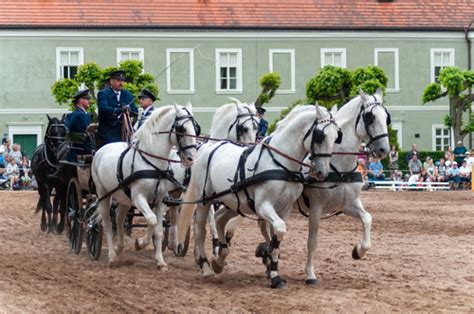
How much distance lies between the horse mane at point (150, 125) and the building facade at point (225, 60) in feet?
116

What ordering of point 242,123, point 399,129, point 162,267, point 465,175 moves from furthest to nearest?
1. point 399,129
2. point 465,175
3. point 242,123
4. point 162,267

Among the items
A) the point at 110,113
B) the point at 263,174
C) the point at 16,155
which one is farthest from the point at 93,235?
the point at 16,155

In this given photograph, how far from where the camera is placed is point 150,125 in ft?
49.5

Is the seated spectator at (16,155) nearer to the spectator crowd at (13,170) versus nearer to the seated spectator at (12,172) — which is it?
the spectator crowd at (13,170)

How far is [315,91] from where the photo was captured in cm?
4709

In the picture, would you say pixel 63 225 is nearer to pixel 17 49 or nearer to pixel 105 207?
pixel 105 207

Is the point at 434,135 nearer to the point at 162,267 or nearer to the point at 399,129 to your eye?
the point at 399,129

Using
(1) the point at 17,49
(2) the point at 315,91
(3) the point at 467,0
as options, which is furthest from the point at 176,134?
(3) the point at 467,0

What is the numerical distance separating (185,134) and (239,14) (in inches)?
1533

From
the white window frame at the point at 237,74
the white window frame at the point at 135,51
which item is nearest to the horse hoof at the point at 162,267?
the white window frame at the point at 135,51

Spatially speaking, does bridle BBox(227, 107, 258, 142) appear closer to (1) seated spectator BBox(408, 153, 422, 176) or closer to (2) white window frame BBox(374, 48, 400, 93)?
(1) seated spectator BBox(408, 153, 422, 176)

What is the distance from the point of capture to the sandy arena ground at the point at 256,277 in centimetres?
1160

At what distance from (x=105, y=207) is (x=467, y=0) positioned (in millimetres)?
42488

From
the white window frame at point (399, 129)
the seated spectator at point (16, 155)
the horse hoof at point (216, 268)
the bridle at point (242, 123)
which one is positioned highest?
the bridle at point (242, 123)
